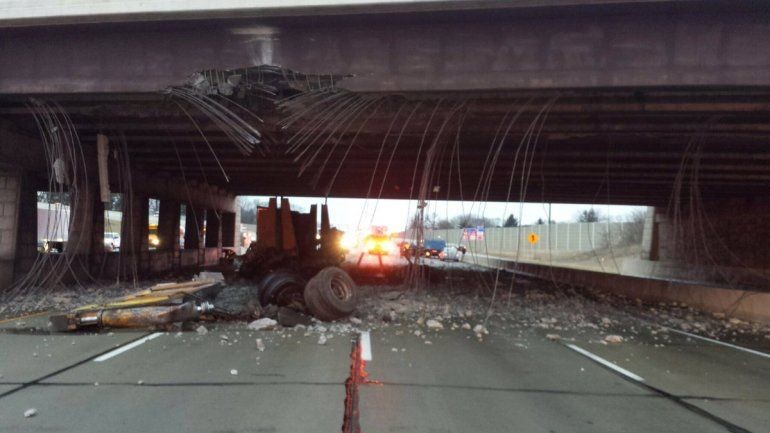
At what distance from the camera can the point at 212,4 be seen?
32.9 ft

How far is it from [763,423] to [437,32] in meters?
8.35

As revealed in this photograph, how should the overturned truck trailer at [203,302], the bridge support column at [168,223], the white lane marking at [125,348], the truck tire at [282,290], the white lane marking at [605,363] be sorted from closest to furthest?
the white lane marking at [605,363]
the white lane marking at [125,348]
the overturned truck trailer at [203,302]
the truck tire at [282,290]
the bridge support column at [168,223]

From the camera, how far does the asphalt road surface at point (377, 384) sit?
5066 millimetres

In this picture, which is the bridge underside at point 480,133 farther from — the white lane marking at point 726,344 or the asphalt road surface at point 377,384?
the white lane marking at point 726,344

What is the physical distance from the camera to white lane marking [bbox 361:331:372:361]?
7867 millimetres

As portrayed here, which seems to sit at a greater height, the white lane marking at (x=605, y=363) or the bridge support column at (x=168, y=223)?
the bridge support column at (x=168, y=223)

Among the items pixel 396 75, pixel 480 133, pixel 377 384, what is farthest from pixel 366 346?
pixel 480 133

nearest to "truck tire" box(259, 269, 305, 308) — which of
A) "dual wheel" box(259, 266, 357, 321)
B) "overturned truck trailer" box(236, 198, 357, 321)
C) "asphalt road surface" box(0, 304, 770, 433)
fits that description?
"dual wheel" box(259, 266, 357, 321)

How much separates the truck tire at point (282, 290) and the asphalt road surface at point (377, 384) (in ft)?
6.88

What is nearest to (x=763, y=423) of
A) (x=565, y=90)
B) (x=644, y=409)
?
(x=644, y=409)

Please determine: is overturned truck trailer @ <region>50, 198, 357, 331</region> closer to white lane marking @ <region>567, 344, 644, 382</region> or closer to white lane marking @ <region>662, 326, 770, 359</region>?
white lane marking @ <region>567, 344, 644, 382</region>

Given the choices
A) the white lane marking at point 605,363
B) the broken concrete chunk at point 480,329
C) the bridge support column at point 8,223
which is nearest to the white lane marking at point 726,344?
the white lane marking at point 605,363

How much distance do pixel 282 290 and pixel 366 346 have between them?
3934 millimetres

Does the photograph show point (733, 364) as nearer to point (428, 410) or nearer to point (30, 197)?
point (428, 410)
